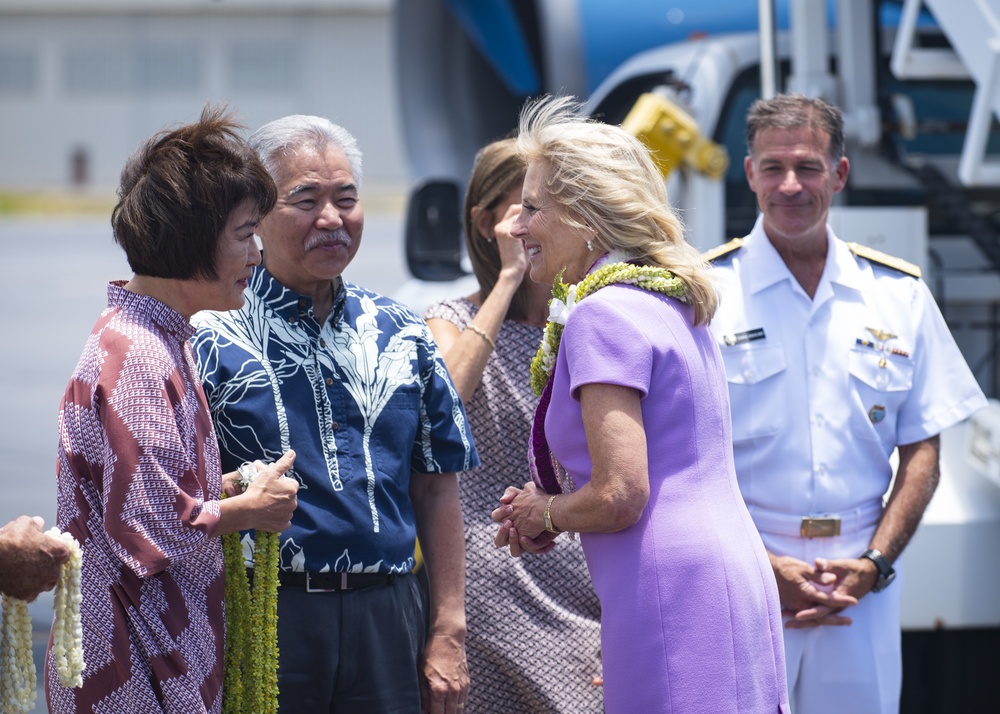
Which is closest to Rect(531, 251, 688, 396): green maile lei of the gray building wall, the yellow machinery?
the yellow machinery

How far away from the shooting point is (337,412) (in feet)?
8.41

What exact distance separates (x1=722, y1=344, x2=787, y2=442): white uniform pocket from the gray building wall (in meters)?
37.5

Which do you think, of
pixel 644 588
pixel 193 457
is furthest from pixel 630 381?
pixel 193 457

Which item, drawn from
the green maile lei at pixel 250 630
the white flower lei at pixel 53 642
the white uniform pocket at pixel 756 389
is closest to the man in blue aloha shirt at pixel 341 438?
the green maile lei at pixel 250 630

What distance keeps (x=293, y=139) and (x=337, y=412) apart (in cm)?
56

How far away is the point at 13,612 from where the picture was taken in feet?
6.89

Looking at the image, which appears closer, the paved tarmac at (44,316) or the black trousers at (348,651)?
the black trousers at (348,651)

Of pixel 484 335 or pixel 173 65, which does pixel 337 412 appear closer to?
pixel 484 335

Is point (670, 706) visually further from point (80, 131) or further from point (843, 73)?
point (80, 131)

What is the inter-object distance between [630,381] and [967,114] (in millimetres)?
3371

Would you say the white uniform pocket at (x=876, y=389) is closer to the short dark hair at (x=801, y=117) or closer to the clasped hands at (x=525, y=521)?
the short dark hair at (x=801, y=117)

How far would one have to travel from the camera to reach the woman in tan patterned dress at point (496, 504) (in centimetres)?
287

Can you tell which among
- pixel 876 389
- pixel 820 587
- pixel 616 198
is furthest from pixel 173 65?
pixel 616 198

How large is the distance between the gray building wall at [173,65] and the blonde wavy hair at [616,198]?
125 feet
